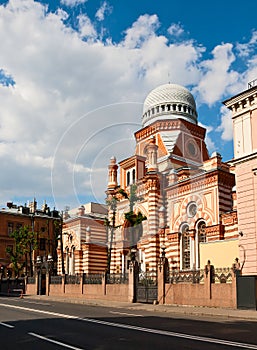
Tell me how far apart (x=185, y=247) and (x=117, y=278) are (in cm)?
879

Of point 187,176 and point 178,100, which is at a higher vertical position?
point 178,100

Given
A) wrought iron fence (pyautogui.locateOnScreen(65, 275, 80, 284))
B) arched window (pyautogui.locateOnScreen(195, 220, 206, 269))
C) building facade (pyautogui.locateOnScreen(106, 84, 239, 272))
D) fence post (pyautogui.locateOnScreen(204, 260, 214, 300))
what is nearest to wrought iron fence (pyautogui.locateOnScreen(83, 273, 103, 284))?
wrought iron fence (pyautogui.locateOnScreen(65, 275, 80, 284))

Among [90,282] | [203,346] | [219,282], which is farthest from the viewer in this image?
[90,282]

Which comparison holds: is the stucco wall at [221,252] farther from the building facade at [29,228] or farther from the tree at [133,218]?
the building facade at [29,228]

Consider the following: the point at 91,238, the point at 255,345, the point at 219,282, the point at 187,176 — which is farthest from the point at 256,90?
the point at 91,238

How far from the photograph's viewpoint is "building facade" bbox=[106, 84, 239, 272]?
37.3 meters

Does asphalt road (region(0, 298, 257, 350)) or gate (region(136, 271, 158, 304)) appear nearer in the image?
asphalt road (region(0, 298, 257, 350))

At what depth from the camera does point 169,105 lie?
53.9 m

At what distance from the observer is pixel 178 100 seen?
178ft

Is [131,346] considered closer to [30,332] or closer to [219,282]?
[30,332]

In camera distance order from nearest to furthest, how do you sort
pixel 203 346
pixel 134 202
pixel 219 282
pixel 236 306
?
pixel 203 346, pixel 236 306, pixel 219 282, pixel 134 202

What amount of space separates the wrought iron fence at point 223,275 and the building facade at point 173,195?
5.45m

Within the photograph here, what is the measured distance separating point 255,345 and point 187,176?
107 ft

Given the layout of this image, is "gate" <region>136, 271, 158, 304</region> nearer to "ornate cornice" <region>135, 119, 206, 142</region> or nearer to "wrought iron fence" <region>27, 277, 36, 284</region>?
"wrought iron fence" <region>27, 277, 36, 284</region>
